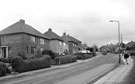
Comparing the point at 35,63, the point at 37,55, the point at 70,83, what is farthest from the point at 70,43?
the point at 70,83

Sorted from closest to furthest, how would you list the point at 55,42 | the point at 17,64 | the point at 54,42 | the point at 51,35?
the point at 17,64
the point at 55,42
the point at 54,42
the point at 51,35

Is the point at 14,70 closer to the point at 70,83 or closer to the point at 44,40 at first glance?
the point at 70,83

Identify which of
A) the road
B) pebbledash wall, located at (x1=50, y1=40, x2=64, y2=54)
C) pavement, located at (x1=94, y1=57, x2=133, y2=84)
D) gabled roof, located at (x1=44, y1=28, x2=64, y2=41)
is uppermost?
gabled roof, located at (x1=44, y1=28, x2=64, y2=41)

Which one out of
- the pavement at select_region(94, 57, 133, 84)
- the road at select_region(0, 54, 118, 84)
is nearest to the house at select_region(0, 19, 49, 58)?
the road at select_region(0, 54, 118, 84)

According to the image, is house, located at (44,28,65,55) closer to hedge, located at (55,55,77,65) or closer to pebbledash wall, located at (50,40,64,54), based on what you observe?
pebbledash wall, located at (50,40,64,54)

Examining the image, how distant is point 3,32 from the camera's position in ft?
155

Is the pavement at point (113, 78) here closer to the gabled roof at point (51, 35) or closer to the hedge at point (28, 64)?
the hedge at point (28, 64)

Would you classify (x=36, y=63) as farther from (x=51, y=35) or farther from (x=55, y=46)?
(x=51, y=35)

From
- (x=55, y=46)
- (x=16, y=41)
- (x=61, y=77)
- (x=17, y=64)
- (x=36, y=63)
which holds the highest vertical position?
(x=16, y=41)

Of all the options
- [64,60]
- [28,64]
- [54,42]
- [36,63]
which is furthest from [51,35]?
[28,64]

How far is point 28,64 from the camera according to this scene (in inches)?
1139

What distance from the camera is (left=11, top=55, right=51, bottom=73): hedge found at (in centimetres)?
2662

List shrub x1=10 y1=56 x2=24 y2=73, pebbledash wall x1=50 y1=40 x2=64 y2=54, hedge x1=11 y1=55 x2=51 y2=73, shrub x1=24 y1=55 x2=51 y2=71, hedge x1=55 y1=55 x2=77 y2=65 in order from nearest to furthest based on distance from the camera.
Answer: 1. shrub x1=10 y1=56 x2=24 y2=73
2. hedge x1=11 y1=55 x2=51 y2=73
3. shrub x1=24 y1=55 x2=51 y2=71
4. hedge x1=55 y1=55 x2=77 y2=65
5. pebbledash wall x1=50 y1=40 x2=64 y2=54

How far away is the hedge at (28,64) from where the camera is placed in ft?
87.4
